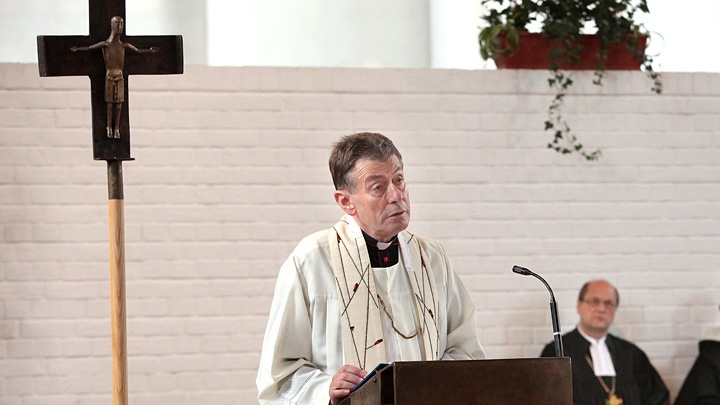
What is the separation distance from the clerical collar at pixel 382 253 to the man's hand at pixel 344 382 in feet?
1.67

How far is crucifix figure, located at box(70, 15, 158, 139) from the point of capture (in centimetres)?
314

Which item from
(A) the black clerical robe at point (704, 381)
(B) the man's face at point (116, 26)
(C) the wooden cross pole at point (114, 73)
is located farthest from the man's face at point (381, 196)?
(A) the black clerical robe at point (704, 381)

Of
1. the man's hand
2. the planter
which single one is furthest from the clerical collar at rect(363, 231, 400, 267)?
the planter

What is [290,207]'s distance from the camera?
541 centimetres

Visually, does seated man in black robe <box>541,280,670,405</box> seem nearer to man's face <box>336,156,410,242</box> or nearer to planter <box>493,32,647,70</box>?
planter <box>493,32,647,70</box>

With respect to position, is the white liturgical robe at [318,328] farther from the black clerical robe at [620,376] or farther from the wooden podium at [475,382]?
the black clerical robe at [620,376]

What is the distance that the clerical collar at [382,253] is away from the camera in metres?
3.28

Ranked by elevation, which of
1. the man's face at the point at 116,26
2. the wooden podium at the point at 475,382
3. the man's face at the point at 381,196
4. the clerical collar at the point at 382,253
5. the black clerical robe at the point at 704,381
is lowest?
the black clerical robe at the point at 704,381

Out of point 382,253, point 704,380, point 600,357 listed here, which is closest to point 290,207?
point 600,357

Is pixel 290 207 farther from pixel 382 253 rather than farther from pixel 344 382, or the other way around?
pixel 344 382

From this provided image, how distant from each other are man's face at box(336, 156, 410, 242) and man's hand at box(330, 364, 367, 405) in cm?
49

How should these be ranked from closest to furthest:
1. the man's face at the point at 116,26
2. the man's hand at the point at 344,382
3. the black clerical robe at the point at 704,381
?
the man's hand at the point at 344,382, the man's face at the point at 116,26, the black clerical robe at the point at 704,381

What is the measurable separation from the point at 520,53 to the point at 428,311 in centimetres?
275

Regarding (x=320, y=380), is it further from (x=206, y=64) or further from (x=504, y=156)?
(x=206, y=64)
